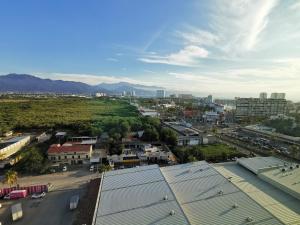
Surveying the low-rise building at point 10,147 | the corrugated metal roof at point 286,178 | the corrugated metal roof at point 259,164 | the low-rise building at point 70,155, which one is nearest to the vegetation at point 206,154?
the corrugated metal roof at point 259,164

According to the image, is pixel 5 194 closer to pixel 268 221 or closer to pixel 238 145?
pixel 268 221

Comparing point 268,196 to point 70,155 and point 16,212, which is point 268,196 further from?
point 70,155

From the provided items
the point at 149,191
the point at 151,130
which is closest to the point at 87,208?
the point at 149,191

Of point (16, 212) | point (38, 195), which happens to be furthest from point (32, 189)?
point (16, 212)

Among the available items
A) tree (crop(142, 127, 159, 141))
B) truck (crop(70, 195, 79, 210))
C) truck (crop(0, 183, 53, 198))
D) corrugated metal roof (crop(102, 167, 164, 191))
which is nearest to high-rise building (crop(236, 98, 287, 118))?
tree (crop(142, 127, 159, 141))

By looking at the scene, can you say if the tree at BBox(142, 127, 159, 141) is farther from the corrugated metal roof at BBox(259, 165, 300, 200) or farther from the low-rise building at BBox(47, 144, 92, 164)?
the corrugated metal roof at BBox(259, 165, 300, 200)

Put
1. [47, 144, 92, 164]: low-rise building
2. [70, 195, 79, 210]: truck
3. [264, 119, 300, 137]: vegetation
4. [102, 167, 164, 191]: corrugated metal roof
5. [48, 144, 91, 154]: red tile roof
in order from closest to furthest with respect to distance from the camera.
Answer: [102, 167, 164, 191]: corrugated metal roof, [70, 195, 79, 210]: truck, [47, 144, 92, 164]: low-rise building, [48, 144, 91, 154]: red tile roof, [264, 119, 300, 137]: vegetation
